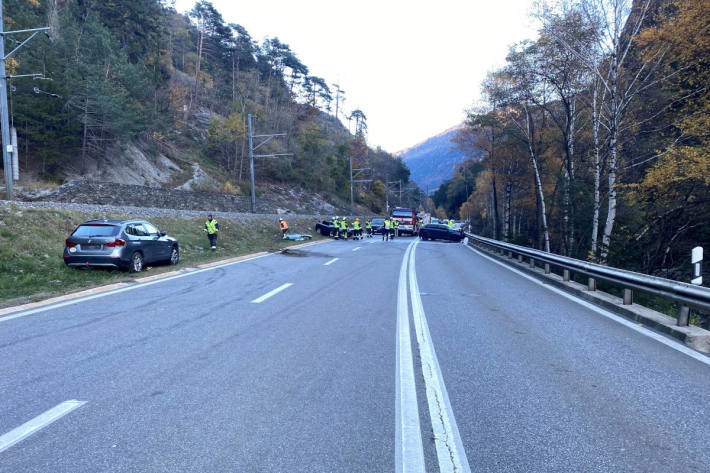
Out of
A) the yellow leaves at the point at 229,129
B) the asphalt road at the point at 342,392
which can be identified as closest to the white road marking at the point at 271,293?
the asphalt road at the point at 342,392

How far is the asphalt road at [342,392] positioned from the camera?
306 cm

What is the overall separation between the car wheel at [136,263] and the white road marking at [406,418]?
9.18 metres

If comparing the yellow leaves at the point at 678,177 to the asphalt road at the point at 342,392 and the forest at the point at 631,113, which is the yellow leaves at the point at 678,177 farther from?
the asphalt road at the point at 342,392

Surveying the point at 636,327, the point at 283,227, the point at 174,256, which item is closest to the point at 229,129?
the point at 283,227

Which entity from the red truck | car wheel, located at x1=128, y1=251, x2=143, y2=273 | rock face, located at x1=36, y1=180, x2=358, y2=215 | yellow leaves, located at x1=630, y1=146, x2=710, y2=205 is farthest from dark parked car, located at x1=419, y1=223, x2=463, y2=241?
car wheel, located at x1=128, y1=251, x2=143, y2=273

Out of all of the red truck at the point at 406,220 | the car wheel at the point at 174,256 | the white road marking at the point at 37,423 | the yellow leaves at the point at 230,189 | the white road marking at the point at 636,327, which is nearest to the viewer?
the white road marking at the point at 37,423

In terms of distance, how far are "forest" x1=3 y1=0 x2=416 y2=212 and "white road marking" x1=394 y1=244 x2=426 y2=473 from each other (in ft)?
110

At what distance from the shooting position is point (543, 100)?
73.6 ft

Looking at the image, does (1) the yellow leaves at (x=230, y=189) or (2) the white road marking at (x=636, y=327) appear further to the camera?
(1) the yellow leaves at (x=230, y=189)

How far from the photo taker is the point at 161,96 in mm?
49406

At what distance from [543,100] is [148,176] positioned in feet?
108

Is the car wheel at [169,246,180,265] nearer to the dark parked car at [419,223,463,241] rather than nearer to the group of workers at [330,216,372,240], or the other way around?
the group of workers at [330,216,372,240]

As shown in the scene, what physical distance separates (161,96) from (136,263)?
43.3 m

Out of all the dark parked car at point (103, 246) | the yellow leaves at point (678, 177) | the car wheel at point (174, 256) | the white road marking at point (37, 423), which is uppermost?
the yellow leaves at point (678, 177)
